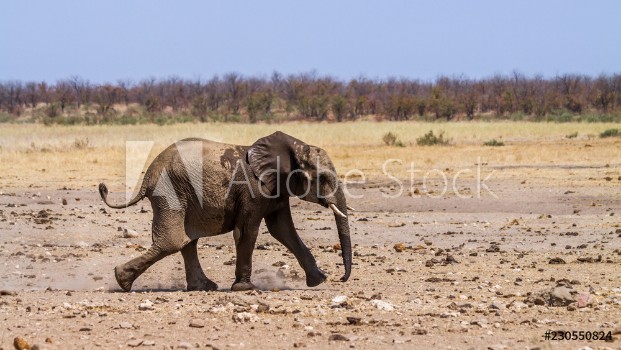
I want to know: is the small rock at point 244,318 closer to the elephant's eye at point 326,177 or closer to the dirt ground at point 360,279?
the dirt ground at point 360,279

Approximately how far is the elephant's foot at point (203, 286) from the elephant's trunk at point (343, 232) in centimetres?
150

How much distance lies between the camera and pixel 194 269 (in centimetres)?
1154

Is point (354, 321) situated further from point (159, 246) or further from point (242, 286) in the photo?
point (159, 246)

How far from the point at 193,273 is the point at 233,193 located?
1.00 metres

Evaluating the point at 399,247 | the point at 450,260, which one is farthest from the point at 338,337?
the point at 399,247

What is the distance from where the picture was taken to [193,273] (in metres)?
11.5

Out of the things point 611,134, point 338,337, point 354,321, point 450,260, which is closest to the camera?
point 338,337

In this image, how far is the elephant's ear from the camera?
37.1ft

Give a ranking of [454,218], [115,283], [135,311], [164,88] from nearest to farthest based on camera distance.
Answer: [135,311]
[115,283]
[454,218]
[164,88]

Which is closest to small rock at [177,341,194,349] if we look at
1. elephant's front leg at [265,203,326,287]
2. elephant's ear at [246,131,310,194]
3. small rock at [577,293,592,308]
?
small rock at [577,293,592,308]

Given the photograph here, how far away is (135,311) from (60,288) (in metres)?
2.66

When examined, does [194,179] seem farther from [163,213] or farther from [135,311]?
[135,311]

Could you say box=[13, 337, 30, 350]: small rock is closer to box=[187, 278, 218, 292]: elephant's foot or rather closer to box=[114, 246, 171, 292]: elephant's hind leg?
box=[114, 246, 171, 292]: elephant's hind leg

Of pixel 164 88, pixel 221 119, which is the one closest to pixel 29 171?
pixel 221 119
